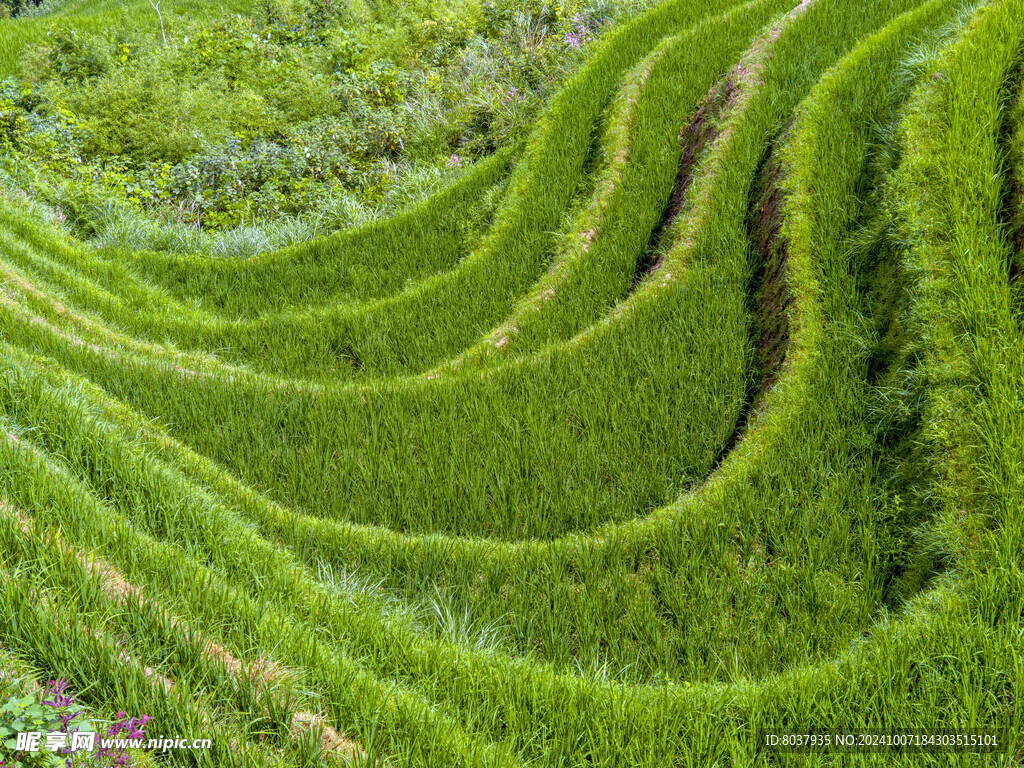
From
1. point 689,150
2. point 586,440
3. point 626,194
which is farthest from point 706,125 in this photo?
point 586,440

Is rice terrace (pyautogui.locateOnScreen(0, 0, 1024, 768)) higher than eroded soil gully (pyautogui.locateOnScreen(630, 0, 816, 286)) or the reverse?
the reverse

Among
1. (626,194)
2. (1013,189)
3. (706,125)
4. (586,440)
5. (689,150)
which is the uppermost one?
(706,125)

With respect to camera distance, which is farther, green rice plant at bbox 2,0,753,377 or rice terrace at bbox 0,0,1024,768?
green rice plant at bbox 2,0,753,377

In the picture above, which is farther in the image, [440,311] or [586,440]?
[440,311]

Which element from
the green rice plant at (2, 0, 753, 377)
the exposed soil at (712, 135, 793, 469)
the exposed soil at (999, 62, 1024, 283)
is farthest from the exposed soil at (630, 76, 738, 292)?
the exposed soil at (999, 62, 1024, 283)

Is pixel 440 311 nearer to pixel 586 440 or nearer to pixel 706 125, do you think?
pixel 586 440

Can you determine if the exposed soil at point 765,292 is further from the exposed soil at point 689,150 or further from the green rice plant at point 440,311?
the green rice plant at point 440,311

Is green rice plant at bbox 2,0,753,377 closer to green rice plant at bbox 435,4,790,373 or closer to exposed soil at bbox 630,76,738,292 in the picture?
green rice plant at bbox 435,4,790,373

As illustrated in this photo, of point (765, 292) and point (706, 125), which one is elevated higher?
point (706, 125)

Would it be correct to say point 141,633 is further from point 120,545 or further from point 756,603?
point 756,603

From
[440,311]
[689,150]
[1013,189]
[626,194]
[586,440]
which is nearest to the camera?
[1013,189]
